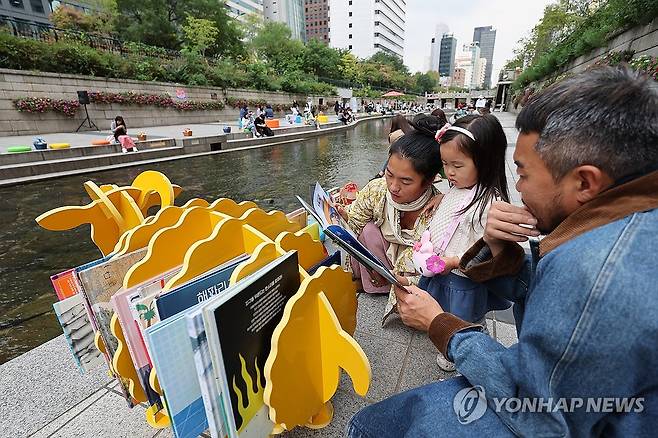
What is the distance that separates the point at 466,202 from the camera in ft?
5.75

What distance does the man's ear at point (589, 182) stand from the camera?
77cm

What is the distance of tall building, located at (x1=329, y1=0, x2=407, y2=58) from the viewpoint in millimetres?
77375

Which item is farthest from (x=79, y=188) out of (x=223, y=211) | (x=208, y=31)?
(x=208, y=31)

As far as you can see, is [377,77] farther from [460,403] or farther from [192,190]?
[460,403]

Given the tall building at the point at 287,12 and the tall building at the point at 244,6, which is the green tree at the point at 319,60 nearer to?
the tall building at the point at 244,6

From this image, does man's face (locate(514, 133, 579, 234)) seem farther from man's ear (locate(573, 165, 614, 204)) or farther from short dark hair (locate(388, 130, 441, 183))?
short dark hair (locate(388, 130, 441, 183))

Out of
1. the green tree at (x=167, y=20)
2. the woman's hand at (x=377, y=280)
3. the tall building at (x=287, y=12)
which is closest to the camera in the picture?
the woman's hand at (x=377, y=280)

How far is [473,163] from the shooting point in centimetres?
175

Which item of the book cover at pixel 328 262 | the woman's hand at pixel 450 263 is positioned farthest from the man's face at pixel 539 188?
the book cover at pixel 328 262

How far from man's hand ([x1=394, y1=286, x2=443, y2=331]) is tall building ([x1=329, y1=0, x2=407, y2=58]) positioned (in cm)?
8646

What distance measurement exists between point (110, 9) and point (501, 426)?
35.5m

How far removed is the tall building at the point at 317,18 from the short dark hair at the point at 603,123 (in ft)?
316

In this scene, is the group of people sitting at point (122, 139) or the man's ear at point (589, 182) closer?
the man's ear at point (589, 182)

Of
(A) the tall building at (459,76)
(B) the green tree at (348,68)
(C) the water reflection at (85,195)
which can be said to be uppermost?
(A) the tall building at (459,76)
